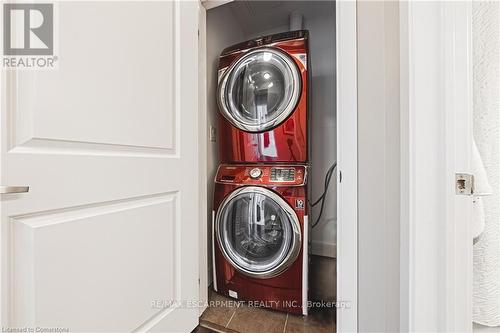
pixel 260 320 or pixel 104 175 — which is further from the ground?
pixel 104 175

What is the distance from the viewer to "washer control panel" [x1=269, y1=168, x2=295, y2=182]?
1425 millimetres

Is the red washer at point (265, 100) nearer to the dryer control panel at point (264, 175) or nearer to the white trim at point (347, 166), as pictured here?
the dryer control panel at point (264, 175)

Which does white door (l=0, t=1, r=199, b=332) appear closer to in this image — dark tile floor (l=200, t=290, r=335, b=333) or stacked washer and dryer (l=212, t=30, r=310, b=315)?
dark tile floor (l=200, t=290, r=335, b=333)

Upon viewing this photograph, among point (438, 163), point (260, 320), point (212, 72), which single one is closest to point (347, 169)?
point (438, 163)

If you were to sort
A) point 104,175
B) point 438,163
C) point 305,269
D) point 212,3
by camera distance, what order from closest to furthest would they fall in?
point 438,163 < point 104,175 < point 305,269 < point 212,3

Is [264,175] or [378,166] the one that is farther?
[264,175]

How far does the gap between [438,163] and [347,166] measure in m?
0.31

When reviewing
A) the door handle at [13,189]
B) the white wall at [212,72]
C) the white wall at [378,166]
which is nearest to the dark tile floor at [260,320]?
the white wall at [212,72]

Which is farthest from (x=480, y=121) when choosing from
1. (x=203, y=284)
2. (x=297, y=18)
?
(x=297, y=18)

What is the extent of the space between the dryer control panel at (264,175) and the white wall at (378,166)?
0.51 meters

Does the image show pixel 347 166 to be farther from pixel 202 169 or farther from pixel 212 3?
pixel 212 3

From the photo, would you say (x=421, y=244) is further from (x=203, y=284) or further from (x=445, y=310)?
(x=203, y=284)

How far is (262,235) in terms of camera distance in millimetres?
1545

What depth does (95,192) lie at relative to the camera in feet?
2.53
